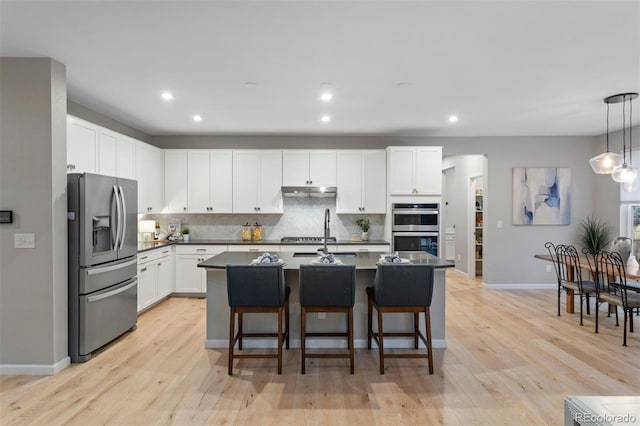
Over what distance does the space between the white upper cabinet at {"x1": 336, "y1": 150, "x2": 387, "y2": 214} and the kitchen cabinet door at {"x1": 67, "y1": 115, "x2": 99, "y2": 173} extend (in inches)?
134

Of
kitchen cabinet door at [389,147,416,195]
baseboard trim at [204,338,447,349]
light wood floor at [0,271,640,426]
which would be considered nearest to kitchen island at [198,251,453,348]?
baseboard trim at [204,338,447,349]

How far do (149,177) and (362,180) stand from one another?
336 cm

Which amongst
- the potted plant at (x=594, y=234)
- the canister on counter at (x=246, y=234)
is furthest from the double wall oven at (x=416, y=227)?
the potted plant at (x=594, y=234)

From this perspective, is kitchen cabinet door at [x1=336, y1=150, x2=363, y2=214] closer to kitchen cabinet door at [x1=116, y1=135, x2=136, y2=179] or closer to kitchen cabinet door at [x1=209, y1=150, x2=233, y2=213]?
kitchen cabinet door at [x1=209, y1=150, x2=233, y2=213]

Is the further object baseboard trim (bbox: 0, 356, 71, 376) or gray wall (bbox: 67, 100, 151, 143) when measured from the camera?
gray wall (bbox: 67, 100, 151, 143)

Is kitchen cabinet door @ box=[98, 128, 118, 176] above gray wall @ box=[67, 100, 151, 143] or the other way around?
the other way around

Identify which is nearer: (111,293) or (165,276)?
(111,293)

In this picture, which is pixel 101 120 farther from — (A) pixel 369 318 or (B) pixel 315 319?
(A) pixel 369 318

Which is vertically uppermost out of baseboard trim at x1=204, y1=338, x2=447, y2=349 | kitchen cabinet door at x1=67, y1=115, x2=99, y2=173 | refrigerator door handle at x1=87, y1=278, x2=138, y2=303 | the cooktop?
kitchen cabinet door at x1=67, y1=115, x2=99, y2=173

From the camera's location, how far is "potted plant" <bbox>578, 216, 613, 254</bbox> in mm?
5680

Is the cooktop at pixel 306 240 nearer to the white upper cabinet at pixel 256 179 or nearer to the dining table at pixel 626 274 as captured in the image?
the white upper cabinet at pixel 256 179

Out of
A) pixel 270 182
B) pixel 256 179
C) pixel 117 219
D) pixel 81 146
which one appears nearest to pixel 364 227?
pixel 270 182

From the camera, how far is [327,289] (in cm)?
289

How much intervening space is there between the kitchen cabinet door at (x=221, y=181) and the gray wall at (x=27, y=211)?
2852 mm
